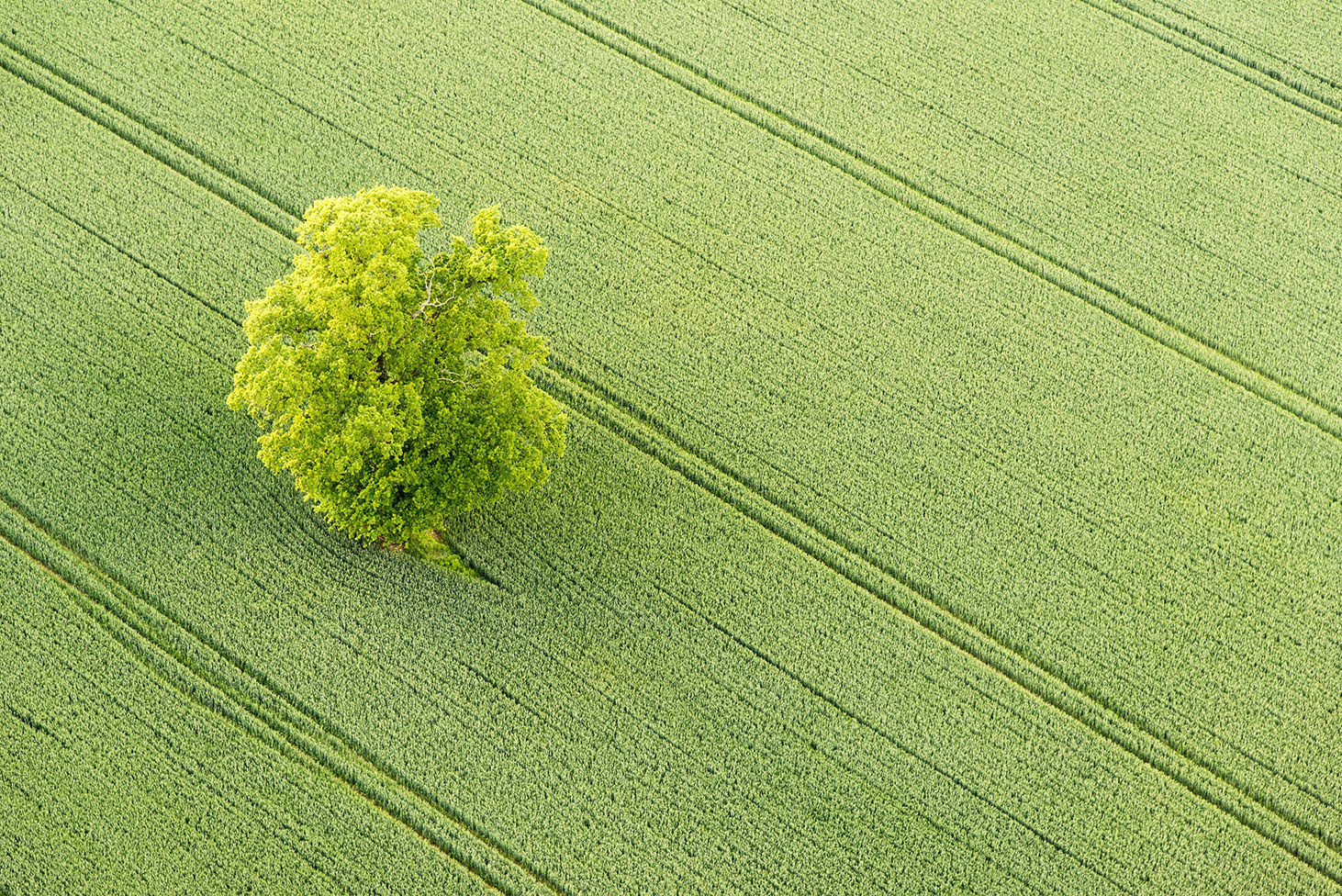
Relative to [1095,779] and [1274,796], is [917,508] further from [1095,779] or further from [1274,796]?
[1274,796]

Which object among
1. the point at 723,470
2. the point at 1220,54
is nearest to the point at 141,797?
the point at 723,470

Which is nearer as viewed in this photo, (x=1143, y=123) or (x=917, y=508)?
(x=917, y=508)

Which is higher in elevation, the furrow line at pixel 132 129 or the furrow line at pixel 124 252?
the furrow line at pixel 132 129

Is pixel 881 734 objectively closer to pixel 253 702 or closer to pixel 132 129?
pixel 253 702

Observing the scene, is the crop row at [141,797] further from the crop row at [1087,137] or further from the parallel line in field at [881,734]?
the crop row at [1087,137]

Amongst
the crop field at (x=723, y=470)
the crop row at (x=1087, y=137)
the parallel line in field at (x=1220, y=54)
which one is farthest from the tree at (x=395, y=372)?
the parallel line in field at (x=1220, y=54)

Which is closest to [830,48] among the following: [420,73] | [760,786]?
[420,73]
